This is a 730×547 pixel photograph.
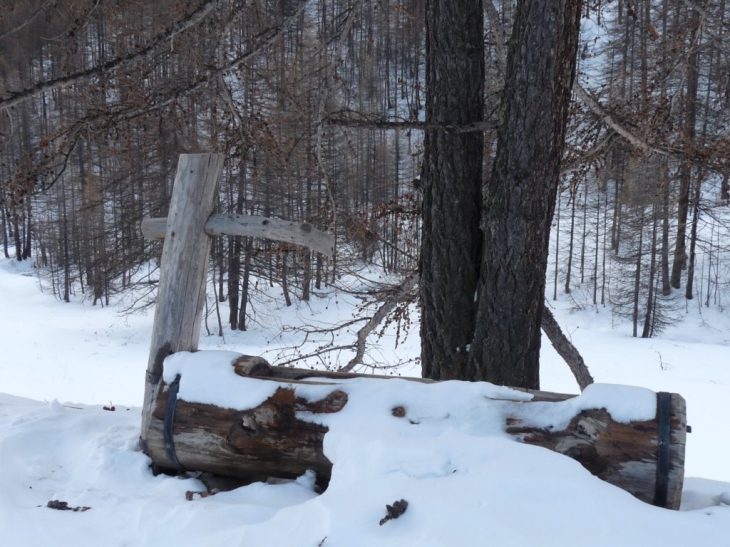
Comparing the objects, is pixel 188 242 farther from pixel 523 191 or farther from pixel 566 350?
pixel 566 350

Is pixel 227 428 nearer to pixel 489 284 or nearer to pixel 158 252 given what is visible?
pixel 489 284

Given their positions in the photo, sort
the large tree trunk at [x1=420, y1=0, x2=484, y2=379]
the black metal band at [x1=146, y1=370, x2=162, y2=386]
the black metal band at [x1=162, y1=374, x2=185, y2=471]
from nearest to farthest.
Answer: the black metal band at [x1=162, y1=374, x2=185, y2=471], the black metal band at [x1=146, y1=370, x2=162, y2=386], the large tree trunk at [x1=420, y1=0, x2=484, y2=379]

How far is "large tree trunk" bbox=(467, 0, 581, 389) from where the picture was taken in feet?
10.6

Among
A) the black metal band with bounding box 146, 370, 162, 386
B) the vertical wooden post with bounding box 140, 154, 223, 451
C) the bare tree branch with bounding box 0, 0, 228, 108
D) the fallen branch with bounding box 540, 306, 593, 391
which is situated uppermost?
the bare tree branch with bounding box 0, 0, 228, 108

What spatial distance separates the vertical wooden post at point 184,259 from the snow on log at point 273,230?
0.33ft

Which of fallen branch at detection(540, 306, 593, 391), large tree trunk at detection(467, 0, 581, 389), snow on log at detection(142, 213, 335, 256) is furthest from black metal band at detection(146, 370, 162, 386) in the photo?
fallen branch at detection(540, 306, 593, 391)

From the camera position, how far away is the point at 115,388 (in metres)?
13.5

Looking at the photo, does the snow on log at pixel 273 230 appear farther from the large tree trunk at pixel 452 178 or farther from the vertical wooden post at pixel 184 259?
the large tree trunk at pixel 452 178

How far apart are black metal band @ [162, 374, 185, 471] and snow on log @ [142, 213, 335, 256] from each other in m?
0.93

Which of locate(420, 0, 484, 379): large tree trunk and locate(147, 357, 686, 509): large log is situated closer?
locate(147, 357, 686, 509): large log

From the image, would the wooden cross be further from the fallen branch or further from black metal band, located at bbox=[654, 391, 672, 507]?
the fallen branch

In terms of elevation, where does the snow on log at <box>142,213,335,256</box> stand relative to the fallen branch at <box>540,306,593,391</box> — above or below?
above

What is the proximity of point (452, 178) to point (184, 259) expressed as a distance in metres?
1.74

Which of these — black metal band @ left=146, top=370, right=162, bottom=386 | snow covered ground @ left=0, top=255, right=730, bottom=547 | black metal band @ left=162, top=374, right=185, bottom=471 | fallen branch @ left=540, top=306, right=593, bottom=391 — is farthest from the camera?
fallen branch @ left=540, top=306, right=593, bottom=391
